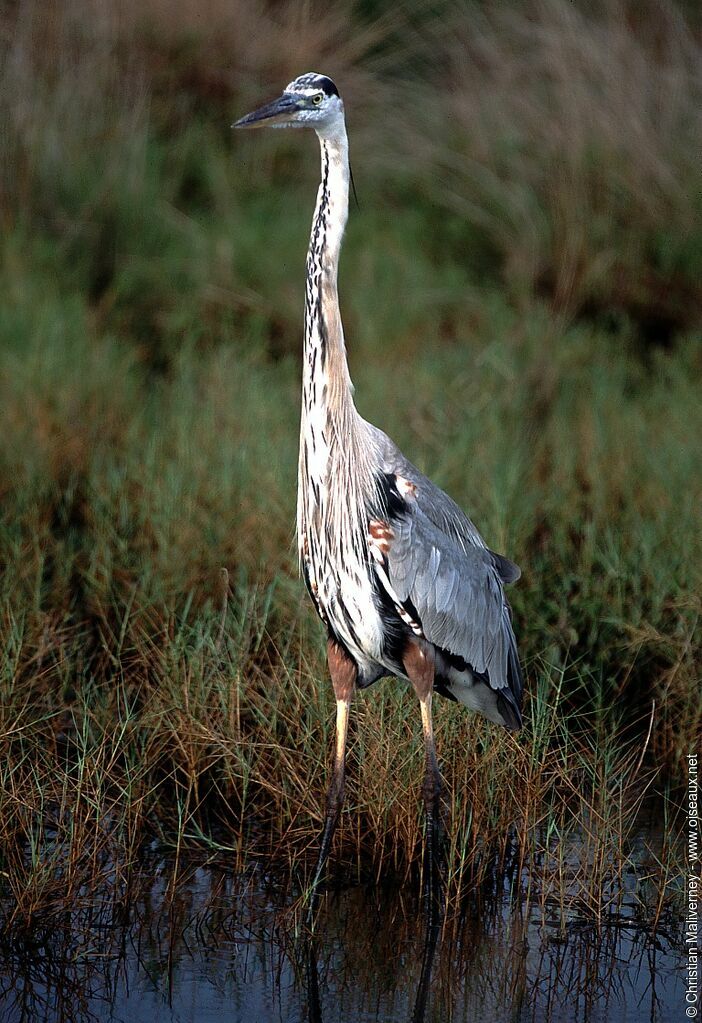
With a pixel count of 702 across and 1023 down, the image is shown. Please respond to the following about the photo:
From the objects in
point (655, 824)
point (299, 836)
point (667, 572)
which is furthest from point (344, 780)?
point (667, 572)

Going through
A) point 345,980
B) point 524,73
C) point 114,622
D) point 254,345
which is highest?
point 524,73

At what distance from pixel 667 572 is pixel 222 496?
5.42 feet

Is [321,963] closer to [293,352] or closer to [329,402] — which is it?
[329,402]

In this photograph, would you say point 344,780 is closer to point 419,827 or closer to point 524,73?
point 419,827

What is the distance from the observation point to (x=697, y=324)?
25.5 feet

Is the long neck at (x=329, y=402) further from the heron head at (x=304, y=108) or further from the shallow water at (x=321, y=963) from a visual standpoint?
the shallow water at (x=321, y=963)

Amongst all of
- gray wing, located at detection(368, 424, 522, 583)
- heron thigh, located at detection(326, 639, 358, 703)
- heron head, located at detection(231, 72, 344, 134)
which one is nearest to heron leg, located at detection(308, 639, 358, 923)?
heron thigh, located at detection(326, 639, 358, 703)

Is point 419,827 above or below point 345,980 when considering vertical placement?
above

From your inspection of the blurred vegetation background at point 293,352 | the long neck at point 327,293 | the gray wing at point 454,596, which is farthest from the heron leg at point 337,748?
the long neck at point 327,293

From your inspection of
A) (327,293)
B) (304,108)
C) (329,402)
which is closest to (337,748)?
(329,402)

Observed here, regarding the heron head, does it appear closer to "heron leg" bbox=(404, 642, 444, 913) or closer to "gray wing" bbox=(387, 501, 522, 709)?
"gray wing" bbox=(387, 501, 522, 709)

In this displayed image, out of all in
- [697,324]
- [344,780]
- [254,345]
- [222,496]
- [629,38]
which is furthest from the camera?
[629,38]

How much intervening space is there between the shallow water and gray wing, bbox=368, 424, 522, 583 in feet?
3.38

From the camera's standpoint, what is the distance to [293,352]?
25.1ft
